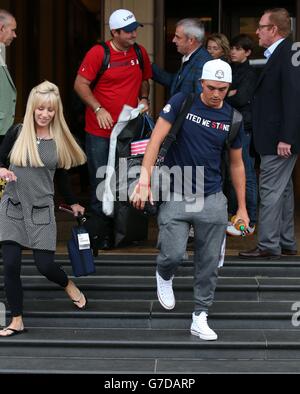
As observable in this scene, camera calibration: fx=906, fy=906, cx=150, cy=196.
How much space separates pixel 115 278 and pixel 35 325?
83cm

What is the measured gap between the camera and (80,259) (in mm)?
6441

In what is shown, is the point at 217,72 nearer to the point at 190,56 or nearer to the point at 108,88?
the point at 190,56

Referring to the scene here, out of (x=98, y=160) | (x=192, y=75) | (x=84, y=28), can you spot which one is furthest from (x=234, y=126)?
(x=84, y=28)

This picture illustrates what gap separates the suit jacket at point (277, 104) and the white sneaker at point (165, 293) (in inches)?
61.5

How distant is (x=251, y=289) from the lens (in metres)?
6.77

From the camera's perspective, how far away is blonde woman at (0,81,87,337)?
6.00 meters

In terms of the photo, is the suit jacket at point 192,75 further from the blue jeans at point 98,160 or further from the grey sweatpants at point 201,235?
the grey sweatpants at point 201,235

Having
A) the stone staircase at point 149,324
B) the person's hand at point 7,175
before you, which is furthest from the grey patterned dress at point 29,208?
the stone staircase at point 149,324

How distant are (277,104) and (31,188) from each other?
2.27m

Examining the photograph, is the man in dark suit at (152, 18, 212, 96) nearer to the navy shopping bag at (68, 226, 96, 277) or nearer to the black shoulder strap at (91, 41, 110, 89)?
the black shoulder strap at (91, 41, 110, 89)

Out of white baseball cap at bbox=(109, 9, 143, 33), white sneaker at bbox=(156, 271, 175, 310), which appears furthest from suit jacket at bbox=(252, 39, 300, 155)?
white sneaker at bbox=(156, 271, 175, 310)

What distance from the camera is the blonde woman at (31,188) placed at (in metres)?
6.00
